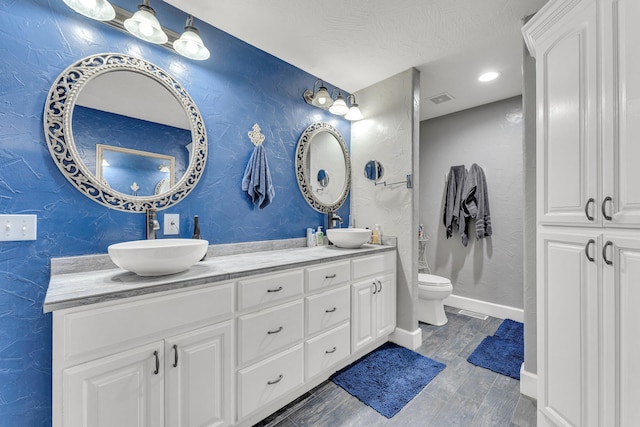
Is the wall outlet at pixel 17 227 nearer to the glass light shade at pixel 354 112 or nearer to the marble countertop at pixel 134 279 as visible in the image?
the marble countertop at pixel 134 279

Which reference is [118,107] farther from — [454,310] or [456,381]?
[454,310]

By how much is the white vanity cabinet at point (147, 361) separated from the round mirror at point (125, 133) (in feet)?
2.26

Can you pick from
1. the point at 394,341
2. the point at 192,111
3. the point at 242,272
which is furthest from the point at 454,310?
the point at 192,111

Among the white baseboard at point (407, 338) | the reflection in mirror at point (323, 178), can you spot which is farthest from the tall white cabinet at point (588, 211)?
the reflection in mirror at point (323, 178)

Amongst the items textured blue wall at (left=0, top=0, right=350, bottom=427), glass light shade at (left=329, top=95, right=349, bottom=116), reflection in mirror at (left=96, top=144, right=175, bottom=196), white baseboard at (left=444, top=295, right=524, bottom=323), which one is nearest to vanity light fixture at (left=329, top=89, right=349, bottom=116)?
glass light shade at (left=329, top=95, right=349, bottom=116)

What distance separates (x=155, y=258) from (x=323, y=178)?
1662 mm

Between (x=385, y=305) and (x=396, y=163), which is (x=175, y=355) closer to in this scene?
(x=385, y=305)

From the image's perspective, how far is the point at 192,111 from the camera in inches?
65.2

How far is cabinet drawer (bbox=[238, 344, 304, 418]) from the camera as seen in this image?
133 cm

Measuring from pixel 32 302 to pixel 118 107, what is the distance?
1046mm

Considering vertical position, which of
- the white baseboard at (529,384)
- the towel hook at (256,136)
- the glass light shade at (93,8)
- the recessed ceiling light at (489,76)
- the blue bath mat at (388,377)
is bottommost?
the blue bath mat at (388,377)

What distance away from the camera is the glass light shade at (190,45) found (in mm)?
1414

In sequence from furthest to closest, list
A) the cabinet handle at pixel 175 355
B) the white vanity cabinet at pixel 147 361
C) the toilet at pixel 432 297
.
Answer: the toilet at pixel 432 297, the cabinet handle at pixel 175 355, the white vanity cabinet at pixel 147 361

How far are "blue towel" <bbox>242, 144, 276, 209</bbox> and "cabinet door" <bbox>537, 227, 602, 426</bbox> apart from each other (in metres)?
1.67
